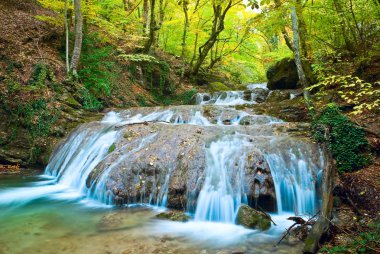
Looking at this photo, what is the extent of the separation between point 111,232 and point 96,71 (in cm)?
898

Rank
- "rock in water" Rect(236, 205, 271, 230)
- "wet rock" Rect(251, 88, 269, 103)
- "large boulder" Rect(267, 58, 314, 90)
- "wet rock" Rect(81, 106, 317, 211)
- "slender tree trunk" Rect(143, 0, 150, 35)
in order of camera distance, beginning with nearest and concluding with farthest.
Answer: "rock in water" Rect(236, 205, 271, 230) → "wet rock" Rect(81, 106, 317, 211) → "large boulder" Rect(267, 58, 314, 90) → "wet rock" Rect(251, 88, 269, 103) → "slender tree trunk" Rect(143, 0, 150, 35)

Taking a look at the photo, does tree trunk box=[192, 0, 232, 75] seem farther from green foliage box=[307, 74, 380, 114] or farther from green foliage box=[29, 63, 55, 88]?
green foliage box=[29, 63, 55, 88]

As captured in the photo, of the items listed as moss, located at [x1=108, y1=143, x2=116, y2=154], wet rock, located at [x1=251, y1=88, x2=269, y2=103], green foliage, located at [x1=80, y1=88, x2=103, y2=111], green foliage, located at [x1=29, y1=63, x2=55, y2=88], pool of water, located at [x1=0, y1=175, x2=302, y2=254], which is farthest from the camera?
wet rock, located at [x1=251, y1=88, x2=269, y2=103]

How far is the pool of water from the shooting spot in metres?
3.98

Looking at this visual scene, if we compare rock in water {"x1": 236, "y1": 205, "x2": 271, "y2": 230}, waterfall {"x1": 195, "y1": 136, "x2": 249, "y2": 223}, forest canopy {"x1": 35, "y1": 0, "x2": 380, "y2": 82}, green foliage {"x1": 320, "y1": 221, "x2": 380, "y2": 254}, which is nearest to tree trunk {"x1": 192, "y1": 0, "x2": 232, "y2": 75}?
forest canopy {"x1": 35, "y1": 0, "x2": 380, "y2": 82}

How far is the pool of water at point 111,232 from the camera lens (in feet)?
13.0

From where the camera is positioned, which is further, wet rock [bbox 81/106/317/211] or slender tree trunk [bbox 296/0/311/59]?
slender tree trunk [bbox 296/0/311/59]

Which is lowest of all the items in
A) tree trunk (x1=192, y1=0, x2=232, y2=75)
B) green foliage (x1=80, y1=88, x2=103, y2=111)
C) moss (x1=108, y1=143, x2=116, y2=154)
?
moss (x1=108, y1=143, x2=116, y2=154)

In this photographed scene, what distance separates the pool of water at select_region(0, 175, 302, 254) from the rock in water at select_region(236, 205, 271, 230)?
0.35ft

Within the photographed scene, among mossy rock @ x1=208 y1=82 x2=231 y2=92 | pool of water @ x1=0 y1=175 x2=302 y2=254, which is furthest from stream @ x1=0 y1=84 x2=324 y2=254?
mossy rock @ x1=208 y1=82 x2=231 y2=92

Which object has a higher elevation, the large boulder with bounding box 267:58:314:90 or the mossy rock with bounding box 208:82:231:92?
the mossy rock with bounding box 208:82:231:92

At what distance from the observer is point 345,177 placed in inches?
216

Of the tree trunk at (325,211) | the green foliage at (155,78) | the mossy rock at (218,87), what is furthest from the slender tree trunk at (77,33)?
the tree trunk at (325,211)

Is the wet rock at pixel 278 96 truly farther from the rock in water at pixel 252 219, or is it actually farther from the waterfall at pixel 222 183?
the rock in water at pixel 252 219
